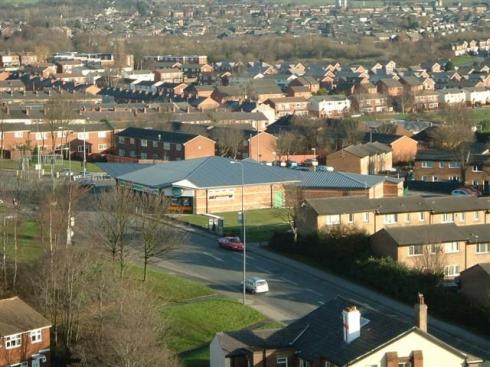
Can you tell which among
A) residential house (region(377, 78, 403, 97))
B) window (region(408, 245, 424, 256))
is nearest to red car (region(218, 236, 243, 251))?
window (region(408, 245, 424, 256))

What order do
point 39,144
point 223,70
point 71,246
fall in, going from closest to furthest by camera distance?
point 71,246
point 39,144
point 223,70

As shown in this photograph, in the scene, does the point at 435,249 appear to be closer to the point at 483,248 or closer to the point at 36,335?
the point at 483,248

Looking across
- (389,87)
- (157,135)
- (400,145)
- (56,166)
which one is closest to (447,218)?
(400,145)

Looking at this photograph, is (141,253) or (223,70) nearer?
(141,253)

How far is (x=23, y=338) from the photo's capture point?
62.2 feet

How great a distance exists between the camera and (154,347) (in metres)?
17.0

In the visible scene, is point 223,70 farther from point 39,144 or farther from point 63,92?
point 39,144

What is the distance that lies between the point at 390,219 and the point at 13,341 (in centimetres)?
1128

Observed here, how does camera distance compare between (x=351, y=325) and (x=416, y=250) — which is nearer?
(x=351, y=325)

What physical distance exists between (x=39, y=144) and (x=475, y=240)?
2373 centimetres

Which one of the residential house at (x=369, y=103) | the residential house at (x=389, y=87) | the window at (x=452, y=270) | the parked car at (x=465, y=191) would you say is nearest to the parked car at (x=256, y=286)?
the window at (x=452, y=270)

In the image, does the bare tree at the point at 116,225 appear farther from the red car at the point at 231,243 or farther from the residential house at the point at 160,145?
the residential house at the point at 160,145

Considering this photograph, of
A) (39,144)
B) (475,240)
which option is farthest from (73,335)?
(39,144)

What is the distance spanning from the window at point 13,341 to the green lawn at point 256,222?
10510mm
